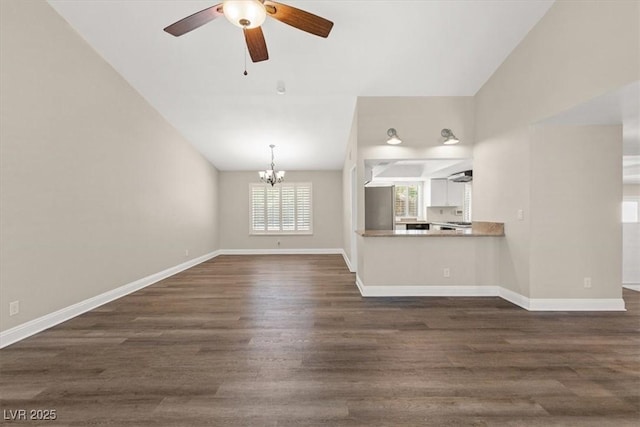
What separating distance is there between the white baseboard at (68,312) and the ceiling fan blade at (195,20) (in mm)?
3196

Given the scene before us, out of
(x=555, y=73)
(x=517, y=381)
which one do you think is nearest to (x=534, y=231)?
(x=555, y=73)

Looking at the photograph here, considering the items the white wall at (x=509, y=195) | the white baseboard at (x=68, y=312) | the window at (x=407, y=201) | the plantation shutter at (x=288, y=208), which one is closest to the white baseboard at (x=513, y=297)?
the white wall at (x=509, y=195)

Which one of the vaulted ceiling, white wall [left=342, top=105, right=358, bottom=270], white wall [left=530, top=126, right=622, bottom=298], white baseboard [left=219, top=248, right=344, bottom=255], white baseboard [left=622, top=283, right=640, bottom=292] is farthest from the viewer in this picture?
white baseboard [left=219, top=248, right=344, bottom=255]

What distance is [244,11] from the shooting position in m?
2.12

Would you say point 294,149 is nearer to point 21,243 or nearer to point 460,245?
point 460,245

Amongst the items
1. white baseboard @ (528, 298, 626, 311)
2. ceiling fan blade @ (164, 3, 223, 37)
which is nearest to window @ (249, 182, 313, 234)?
white baseboard @ (528, 298, 626, 311)

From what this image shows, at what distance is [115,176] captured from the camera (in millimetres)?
4312

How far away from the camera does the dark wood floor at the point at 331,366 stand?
1.79 meters

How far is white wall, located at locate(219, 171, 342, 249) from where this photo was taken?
9055 mm

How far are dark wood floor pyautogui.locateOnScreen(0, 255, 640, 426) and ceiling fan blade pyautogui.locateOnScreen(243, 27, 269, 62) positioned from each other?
2.75 m

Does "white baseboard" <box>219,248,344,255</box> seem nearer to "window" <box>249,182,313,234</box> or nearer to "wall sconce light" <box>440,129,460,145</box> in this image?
"window" <box>249,182,313,234</box>

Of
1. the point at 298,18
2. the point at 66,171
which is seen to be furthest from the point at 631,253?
the point at 66,171

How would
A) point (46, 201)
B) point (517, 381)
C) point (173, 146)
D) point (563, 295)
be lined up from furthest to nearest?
point (173, 146), point (563, 295), point (46, 201), point (517, 381)

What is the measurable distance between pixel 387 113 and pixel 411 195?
16.5 ft
